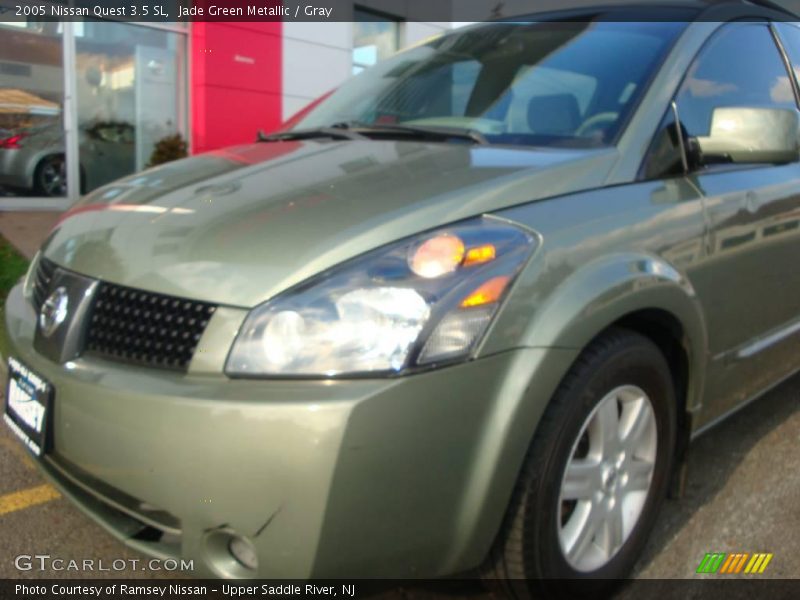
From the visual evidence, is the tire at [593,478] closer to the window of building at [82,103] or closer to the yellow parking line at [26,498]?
the yellow parking line at [26,498]

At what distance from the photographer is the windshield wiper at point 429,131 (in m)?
2.42

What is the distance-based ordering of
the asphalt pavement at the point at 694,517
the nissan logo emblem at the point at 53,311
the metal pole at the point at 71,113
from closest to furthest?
1. the nissan logo emblem at the point at 53,311
2. the asphalt pavement at the point at 694,517
3. the metal pole at the point at 71,113

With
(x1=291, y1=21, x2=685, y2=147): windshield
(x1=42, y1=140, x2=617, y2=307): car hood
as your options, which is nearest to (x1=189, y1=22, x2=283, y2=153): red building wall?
(x1=291, y1=21, x2=685, y2=147): windshield

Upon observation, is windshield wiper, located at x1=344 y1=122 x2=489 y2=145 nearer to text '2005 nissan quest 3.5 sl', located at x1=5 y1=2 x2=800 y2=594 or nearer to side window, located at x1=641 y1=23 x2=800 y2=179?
text '2005 nissan quest 3.5 sl', located at x1=5 y1=2 x2=800 y2=594

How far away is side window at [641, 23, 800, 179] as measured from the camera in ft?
7.68

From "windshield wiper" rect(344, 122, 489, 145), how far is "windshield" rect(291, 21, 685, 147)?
0.04 m

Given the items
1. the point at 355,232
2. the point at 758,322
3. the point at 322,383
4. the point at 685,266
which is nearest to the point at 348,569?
the point at 322,383

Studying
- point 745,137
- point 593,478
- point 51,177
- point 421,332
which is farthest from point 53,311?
point 51,177

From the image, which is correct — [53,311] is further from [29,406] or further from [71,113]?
[71,113]

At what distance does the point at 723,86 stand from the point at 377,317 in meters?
1.79

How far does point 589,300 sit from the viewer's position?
1835 mm

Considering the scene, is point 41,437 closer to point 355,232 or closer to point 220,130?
point 355,232

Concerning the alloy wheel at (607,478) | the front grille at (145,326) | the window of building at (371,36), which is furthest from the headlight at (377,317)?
the window of building at (371,36)

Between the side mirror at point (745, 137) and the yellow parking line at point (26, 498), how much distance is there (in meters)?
2.48
